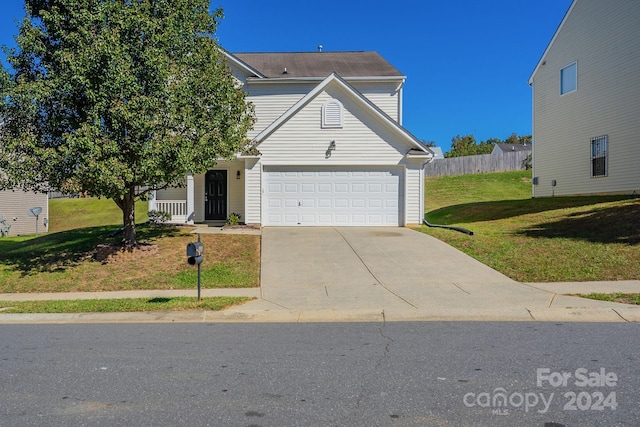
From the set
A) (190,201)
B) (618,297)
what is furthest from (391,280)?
(190,201)

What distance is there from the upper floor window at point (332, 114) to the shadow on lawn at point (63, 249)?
6.97 metres

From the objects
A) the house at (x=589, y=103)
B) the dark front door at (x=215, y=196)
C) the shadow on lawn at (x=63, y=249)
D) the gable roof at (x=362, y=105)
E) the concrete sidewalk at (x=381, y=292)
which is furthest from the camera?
the dark front door at (x=215, y=196)

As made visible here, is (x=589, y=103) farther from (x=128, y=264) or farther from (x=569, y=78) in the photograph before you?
(x=128, y=264)

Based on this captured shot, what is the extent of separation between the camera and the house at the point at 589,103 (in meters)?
20.3

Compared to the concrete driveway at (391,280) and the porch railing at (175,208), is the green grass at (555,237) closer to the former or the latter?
the concrete driveway at (391,280)

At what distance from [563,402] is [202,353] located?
4.11m

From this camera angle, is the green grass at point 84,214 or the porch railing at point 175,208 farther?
the green grass at point 84,214

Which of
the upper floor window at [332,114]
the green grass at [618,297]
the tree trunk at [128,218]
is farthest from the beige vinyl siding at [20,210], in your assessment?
the green grass at [618,297]

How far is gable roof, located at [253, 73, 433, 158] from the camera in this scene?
19.2 metres

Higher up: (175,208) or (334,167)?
(334,167)

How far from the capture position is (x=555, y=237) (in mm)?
15039

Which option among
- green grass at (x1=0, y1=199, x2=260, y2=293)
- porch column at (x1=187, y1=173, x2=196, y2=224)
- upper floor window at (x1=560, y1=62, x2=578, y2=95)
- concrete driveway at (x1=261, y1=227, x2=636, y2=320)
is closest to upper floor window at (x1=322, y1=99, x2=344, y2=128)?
concrete driveway at (x1=261, y1=227, x2=636, y2=320)

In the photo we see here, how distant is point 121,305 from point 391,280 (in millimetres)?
5734

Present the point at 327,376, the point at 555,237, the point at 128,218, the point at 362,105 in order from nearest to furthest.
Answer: the point at 327,376
the point at 128,218
the point at 555,237
the point at 362,105
